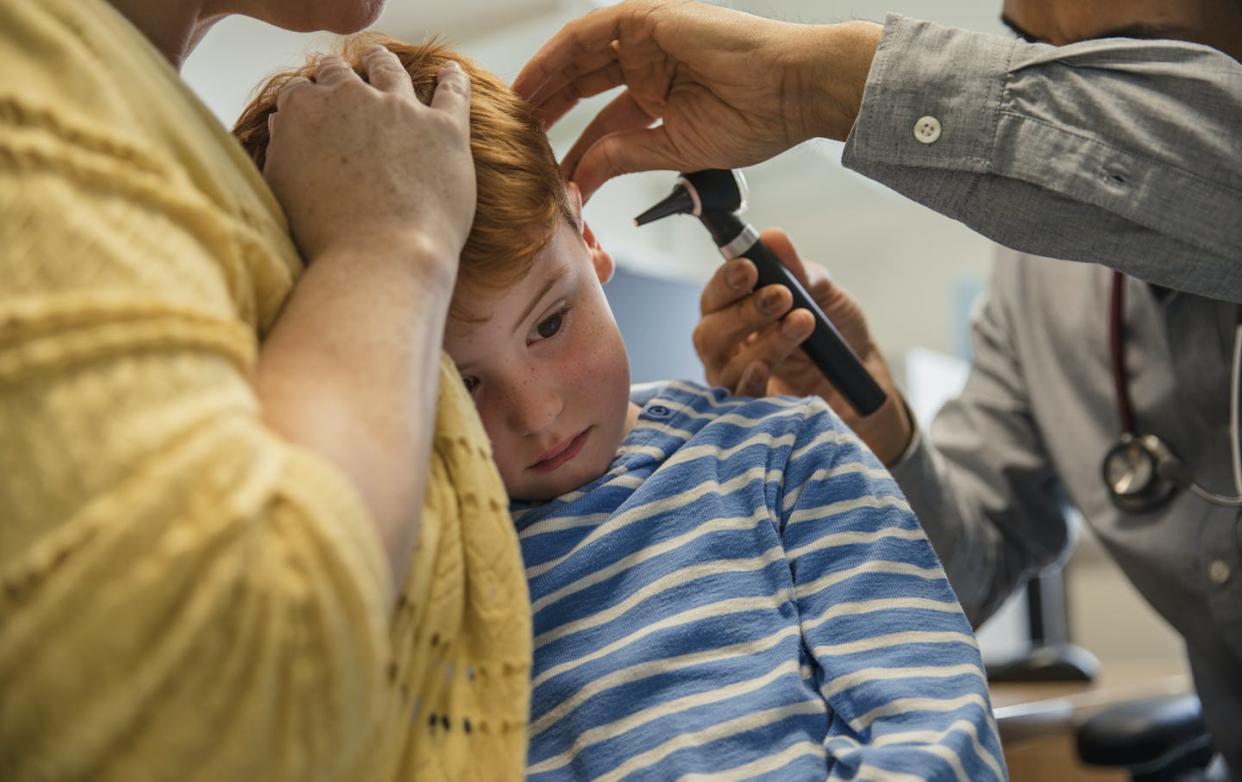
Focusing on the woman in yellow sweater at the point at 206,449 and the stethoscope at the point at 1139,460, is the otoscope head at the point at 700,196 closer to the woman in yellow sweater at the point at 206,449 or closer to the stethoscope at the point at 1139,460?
the woman in yellow sweater at the point at 206,449

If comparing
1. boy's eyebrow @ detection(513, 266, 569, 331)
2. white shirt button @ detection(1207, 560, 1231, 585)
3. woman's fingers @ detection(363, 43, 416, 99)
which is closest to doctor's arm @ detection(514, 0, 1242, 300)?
boy's eyebrow @ detection(513, 266, 569, 331)

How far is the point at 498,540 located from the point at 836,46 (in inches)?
21.8

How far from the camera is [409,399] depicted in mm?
481

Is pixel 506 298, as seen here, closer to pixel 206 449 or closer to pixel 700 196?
pixel 700 196

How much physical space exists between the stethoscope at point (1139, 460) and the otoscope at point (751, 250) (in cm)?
38

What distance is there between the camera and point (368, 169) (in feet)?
1.85

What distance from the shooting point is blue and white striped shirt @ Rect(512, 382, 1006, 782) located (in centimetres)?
69

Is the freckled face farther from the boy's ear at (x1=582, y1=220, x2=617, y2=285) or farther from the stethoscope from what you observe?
the stethoscope

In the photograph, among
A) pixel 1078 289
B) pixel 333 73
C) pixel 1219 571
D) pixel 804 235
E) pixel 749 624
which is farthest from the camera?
pixel 804 235

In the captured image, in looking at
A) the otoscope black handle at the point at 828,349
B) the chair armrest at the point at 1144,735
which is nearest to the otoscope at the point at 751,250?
the otoscope black handle at the point at 828,349

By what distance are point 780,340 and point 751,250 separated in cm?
9

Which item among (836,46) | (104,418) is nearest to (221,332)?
(104,418)

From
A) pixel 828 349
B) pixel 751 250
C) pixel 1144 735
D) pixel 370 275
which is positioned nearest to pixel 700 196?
pixel 751 250

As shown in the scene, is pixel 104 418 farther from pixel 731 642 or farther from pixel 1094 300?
pixel 1094 300
